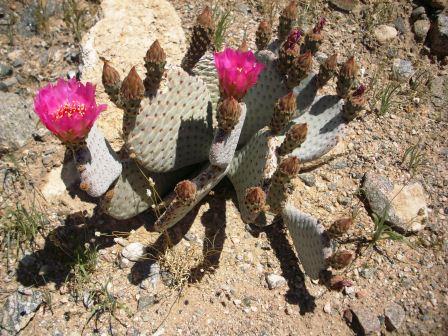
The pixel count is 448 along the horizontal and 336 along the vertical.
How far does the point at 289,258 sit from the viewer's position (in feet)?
9.86

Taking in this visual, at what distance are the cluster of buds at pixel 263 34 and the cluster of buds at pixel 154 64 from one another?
3.16 ft

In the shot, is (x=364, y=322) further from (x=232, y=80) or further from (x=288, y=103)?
(x=232, y=80)

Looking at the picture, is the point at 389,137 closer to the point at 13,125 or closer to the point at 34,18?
the point at 13,125

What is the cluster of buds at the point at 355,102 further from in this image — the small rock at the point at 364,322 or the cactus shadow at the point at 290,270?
the small rock at the point at 364,322

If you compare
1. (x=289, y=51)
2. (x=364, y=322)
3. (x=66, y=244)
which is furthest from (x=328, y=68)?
(x=66, y=244)

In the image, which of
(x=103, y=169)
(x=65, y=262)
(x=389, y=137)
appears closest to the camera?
(x=103, y=169)

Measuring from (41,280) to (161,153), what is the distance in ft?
3.52

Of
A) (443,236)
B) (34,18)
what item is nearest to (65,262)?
(34,18)

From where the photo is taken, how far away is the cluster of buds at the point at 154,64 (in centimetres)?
227

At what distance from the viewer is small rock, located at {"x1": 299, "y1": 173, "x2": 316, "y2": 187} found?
11.1 feet

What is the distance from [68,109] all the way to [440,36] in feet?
11.8

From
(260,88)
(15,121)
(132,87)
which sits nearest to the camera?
(132,87)

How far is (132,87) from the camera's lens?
83.8 inches

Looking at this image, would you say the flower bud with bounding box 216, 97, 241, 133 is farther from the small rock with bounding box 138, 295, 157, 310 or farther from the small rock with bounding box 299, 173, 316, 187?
the small rock with bounding box 299, 173, 316, 187
